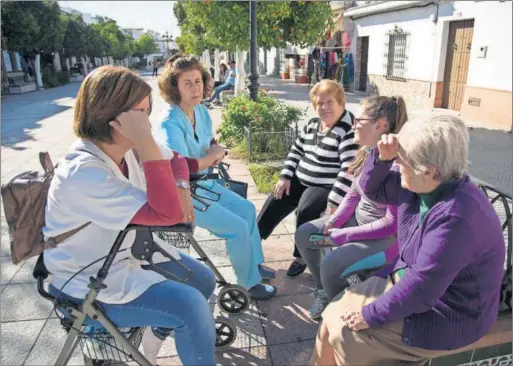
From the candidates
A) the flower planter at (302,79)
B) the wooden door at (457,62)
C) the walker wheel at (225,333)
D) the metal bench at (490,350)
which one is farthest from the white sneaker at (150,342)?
the flower planter at (302,79)

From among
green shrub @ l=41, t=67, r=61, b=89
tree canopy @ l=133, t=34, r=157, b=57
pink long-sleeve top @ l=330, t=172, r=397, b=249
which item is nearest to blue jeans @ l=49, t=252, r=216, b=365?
pink long-sleeve top @ l=330, t=172, r=397, b=249

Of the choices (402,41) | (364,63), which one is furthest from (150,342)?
(364,63)

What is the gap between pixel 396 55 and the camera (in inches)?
551

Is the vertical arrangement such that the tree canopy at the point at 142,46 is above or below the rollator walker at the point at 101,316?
above

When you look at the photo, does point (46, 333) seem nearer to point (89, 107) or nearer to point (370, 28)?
point (89, 107)

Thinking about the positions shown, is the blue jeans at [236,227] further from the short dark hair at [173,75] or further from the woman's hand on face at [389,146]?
the woman's hand on face at [389,146]

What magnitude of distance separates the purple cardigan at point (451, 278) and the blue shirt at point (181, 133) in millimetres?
1649

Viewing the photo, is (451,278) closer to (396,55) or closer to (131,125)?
(131,125)

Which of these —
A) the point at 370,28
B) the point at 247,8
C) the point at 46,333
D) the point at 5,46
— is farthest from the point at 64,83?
the point at 46,333

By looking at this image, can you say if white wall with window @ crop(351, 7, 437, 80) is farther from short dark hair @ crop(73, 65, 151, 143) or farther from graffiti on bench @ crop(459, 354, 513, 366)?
short dark hair @ crop(73, 65, 151, 143)

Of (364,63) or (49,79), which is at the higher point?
(364,63)

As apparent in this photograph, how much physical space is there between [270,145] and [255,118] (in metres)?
0.52

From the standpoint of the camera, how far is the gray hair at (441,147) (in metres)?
1.55

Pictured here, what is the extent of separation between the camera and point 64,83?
30.4m
